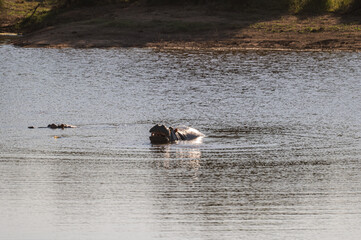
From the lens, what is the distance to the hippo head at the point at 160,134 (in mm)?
15219

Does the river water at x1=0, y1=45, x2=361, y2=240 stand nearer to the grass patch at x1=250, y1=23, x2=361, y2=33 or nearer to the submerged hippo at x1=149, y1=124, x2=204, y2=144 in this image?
the submerged hippo at x1=149, y1=124, x2=204, y2=144

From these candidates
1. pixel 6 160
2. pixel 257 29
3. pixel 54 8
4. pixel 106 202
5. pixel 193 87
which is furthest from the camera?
pixel 54 8

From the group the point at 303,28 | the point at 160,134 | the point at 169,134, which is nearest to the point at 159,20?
the point at 303,28

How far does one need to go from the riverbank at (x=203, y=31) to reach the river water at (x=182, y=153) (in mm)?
4563

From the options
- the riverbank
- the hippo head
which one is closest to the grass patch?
the riverbank

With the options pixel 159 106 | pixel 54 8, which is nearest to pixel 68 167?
pixel 159 106

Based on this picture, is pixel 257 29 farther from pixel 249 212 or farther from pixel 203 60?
pixel 249 212

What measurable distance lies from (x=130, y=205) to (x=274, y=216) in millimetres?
1915

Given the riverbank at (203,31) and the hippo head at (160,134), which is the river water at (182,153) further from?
the riverbank at (203,31)

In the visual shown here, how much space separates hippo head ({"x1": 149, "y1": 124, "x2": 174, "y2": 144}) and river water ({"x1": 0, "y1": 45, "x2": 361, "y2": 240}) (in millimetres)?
299

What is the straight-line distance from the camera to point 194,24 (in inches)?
1352

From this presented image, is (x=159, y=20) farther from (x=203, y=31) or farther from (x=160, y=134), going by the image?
(x=160, y=134)

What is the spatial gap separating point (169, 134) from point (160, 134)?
0.21m

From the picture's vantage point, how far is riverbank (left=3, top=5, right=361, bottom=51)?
32.5 m
